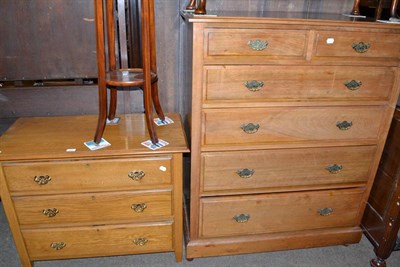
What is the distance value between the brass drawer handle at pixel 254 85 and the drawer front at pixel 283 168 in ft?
1.10

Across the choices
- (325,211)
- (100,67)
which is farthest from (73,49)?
(325,211)

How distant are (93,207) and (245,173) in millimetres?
803

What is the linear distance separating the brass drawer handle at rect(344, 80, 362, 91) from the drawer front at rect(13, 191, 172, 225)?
1049 millimetres

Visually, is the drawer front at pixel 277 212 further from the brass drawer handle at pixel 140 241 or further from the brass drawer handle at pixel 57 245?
the brass drawer handle at pixel 57 245

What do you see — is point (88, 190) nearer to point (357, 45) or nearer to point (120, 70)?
point (120, 70)

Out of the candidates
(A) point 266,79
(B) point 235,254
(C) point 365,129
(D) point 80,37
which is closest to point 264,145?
(A) point 266,79

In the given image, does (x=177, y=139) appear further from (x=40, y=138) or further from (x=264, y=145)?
(x=40, y=138)

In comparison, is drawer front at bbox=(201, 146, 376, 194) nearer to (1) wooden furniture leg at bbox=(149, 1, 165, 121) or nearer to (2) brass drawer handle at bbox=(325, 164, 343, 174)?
(2) brass drawer handle at bbox=(325, 164, 343, 174)

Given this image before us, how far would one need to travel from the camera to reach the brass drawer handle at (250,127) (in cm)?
165

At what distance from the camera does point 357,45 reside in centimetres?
157

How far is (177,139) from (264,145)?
45 centimetres

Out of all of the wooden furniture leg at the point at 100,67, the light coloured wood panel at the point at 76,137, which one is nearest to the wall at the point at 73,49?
the light coloured wood panel at the point at 76,137

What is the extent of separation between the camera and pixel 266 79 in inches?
62.0

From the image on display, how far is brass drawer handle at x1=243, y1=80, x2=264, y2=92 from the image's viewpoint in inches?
61.6
